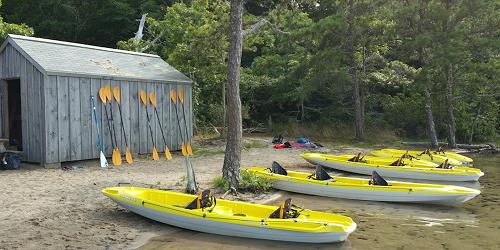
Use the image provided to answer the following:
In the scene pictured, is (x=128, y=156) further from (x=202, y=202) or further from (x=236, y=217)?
(x=236, y=217)

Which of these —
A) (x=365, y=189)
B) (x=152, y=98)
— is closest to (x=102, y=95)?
(x=152, y=98)

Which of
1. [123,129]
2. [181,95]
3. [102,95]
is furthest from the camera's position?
[181,95]

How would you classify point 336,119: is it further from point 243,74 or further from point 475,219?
point 475,219

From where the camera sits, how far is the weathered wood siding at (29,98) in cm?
1282

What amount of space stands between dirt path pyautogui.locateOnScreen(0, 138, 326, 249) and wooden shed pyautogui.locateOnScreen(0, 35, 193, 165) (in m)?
0.81

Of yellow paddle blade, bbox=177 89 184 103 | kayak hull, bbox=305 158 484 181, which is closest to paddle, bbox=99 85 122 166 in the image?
yellow paddle blade, bbox=177 89 184 103

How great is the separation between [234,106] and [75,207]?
12.7 feet

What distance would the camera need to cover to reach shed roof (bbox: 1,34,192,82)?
514 inches

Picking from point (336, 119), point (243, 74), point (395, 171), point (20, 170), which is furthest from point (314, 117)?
point (20, 170)

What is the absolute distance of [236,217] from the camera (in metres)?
7.64

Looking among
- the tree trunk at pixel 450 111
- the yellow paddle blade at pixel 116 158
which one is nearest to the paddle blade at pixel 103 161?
the yellow paddle blade at pixel 116 158

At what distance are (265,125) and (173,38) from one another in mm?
8652

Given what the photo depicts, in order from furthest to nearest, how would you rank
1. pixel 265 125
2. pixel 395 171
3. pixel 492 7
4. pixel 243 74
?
pixel 265 125 → pixel 243 74 → pixel 492 7 → pixel 395 171

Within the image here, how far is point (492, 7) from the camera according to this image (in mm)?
19422
